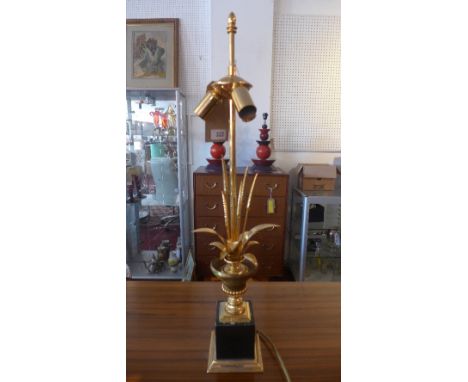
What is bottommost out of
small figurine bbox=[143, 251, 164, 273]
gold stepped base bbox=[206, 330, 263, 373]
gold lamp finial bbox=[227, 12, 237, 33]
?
small figurine bbox=[143, 251, 164, 273]

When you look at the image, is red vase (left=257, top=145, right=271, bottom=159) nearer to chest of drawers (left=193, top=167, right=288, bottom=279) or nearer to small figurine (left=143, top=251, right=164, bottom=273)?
chest of drawers (left=193, top=167, right=288, bottom=279)

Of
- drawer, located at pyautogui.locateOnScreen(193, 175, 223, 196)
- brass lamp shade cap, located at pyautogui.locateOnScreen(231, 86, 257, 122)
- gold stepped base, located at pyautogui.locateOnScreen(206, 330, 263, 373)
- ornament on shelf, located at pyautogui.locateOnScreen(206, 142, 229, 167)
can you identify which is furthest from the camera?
ornament on shelf, located at pyautogui.locateOnScreen(206, 142, 229, 167)

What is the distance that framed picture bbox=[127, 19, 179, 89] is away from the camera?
7.41ft

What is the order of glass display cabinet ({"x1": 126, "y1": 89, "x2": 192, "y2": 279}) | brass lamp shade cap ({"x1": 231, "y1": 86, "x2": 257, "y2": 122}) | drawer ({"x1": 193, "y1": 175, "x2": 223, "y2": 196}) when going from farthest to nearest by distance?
1. glass display cabinet ({"x1": 126, "y1": 89, "x2": 192, "y2": 279})
2. drawer ({"x1": 193, "y1": 175, "x2": 223, "y2": 196})
3. brass lamp shade cap ({"x1": 231, "y1": 86, "x2": 257, "y2": 122})

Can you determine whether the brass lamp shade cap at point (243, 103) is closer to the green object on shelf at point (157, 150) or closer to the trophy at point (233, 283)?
the trophy at point (233, 283)

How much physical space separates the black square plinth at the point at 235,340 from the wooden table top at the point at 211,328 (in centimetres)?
4

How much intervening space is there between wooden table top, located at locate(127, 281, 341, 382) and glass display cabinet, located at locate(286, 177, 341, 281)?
51.3 inches

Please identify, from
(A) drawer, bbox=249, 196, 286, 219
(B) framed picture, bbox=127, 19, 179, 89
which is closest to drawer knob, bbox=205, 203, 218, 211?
(A) drawer, bbox=249, 196, 286, 219

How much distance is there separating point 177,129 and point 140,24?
0.92 meters

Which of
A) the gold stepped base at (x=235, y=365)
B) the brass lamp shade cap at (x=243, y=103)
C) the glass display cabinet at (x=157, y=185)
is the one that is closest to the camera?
the brass lamp shade cap at (x=243, y=103)

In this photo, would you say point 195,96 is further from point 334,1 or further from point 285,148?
point 334,1

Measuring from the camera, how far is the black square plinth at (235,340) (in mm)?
594

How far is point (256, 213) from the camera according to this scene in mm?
2102

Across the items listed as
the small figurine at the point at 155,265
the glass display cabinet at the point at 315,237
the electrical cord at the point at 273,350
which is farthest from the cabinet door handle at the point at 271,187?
the electrical cord at the point at 273,350
